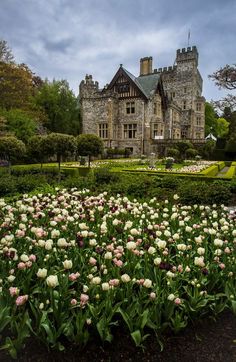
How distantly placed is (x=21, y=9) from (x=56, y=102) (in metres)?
29.7

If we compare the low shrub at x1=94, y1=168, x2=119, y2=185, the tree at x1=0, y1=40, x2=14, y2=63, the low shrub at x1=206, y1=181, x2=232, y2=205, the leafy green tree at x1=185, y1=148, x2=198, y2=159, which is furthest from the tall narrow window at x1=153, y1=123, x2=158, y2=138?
the low shrub at x1=206, y1=181, x2=232, y2=205

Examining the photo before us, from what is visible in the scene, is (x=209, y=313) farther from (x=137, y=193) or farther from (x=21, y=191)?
(x=21, y=191)

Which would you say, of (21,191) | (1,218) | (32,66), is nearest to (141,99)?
(32,66)

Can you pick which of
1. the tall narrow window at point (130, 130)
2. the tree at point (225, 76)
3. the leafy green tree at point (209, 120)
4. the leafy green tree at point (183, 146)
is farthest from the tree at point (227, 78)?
the leafy green tree at point (209, 120)

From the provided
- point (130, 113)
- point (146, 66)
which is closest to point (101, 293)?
point (130, 113)

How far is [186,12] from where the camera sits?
7645mm

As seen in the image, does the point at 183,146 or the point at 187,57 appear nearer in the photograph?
the point at 183,146

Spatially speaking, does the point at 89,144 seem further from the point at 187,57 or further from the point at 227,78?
the point at 187,57

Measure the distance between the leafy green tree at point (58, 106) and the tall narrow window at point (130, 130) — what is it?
26.0 ft

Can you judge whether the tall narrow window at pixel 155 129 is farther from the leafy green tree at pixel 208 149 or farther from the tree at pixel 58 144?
the tree at pixel 58 144

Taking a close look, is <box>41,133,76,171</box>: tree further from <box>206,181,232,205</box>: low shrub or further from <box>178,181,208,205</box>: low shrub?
<box>206,181,232,205</box>: low shrub

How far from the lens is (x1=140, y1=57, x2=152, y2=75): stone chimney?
4634 cm

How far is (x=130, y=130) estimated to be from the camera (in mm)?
35844

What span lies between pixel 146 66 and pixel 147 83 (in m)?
11.8
